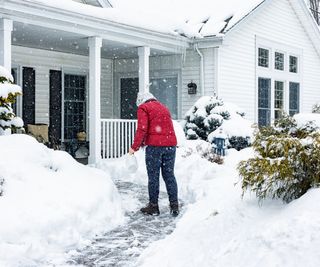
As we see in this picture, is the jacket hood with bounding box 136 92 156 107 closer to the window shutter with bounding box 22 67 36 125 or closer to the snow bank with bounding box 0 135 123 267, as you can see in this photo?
the snow bank with bounding box 0 135 123 267

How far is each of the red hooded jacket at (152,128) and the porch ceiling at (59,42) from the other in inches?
166

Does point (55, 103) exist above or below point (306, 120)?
above

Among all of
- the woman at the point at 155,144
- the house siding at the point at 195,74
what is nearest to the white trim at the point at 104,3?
the house siding at the point at 195,74

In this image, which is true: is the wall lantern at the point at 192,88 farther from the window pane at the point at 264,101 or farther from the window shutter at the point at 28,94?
the window shutter at the point at 28,94

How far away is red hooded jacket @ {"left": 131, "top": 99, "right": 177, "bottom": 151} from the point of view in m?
7.00

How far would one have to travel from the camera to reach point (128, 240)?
5934mm

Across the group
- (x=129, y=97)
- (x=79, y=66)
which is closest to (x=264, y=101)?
(x=129, y=97)

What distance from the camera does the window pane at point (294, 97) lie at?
17931 mm

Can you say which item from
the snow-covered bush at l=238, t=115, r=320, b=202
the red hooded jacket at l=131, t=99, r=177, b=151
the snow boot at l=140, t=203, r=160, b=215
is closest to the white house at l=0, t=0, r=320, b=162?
the red hooded jacket at l=131, t=99, r=177, b=151

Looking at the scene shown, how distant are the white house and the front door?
0.03 m

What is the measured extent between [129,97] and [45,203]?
33.1 ft

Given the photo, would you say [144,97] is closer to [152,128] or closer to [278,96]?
[152,128]

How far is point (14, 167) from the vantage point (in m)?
6.49

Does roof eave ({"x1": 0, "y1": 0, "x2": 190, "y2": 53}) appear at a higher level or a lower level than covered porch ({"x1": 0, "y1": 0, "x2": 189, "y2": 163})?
higher
